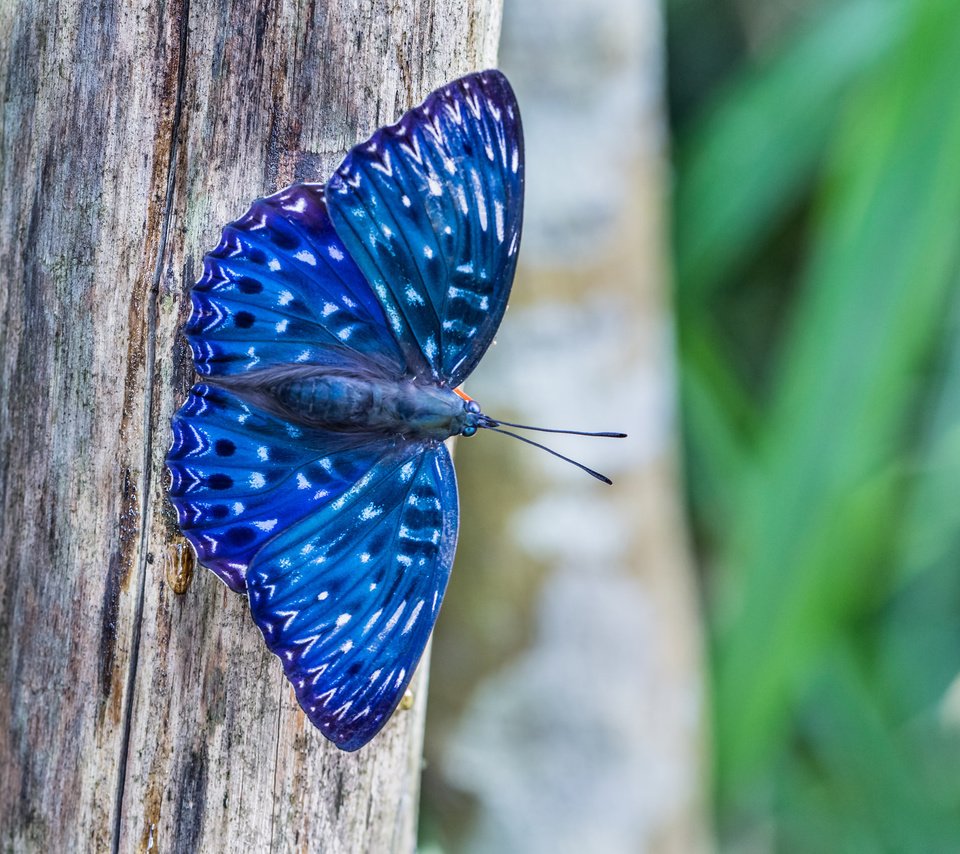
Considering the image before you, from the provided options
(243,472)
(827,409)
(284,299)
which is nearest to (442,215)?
(284,299)

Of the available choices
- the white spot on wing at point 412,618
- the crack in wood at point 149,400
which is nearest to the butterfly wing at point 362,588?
the white spot on wing at point 412,618

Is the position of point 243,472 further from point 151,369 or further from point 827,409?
point 827,409

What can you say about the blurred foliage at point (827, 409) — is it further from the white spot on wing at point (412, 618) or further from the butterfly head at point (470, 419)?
the white spot on wing at point (412, 618)

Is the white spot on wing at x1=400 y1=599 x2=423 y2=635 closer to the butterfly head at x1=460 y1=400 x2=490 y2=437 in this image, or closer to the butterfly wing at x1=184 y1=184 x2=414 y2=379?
the butterfly head at x1=460 y1=400 x2=490 y2=437

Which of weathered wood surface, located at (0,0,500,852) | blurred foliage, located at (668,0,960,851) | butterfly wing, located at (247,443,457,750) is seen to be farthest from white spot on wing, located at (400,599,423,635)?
blurred foliage, located at (668,0,960,851)

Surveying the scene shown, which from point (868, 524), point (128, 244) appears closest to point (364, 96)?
point (128, 244)

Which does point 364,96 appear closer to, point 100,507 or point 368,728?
point 100,507
